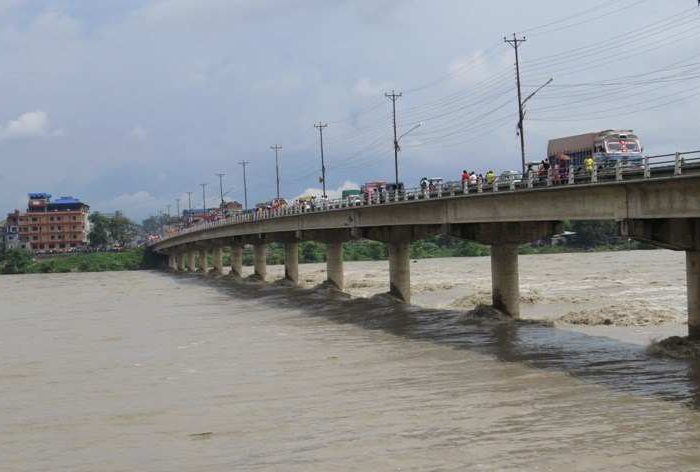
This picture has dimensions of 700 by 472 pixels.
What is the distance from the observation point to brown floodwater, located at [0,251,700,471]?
62.0 ft

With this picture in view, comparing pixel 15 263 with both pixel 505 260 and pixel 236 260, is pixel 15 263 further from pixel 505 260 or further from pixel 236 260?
pixel 505 260

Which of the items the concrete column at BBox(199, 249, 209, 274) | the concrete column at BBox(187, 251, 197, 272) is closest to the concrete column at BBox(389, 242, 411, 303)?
the concrete column at BBox(199, 249, 209, 274)

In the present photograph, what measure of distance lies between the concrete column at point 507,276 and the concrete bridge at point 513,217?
0.17ft

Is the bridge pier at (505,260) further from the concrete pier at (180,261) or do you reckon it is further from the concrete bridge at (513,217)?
the concrete pier at (180,261)

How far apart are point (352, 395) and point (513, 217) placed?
53.8 ft

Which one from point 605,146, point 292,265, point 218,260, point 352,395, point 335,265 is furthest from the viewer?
point 218,260

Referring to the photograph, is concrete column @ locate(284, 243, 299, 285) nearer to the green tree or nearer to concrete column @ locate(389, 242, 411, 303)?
concrete column @ locate(389, 242, 411, 303)

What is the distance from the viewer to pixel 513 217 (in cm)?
3919

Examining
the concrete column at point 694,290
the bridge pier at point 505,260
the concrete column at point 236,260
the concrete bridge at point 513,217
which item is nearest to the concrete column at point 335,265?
the concrete bridge at point 513,217

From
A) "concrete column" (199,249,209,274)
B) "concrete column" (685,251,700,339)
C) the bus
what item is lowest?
"concrete column" (685,251,700,339)

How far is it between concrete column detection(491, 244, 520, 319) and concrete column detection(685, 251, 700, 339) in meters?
13.3

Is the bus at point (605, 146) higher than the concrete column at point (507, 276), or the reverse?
the bus at point (605, 146)

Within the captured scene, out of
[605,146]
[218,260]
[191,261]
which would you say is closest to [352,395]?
[605,146]

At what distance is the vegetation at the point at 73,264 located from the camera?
17712 cm
